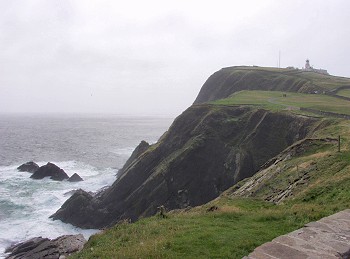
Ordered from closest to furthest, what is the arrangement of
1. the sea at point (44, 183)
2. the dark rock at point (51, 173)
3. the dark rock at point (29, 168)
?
the sea at point (44, 183) < the dark rock at point (51, 173) < the dark rock at point (29, 168)

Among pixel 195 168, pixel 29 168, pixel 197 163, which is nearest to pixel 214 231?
pixel 195 168

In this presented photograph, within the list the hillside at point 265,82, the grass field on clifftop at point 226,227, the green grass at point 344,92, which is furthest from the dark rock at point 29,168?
the green grass at point 344,92

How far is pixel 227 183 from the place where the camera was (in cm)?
4709

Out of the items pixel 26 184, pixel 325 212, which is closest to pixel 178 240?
pixel 325 212

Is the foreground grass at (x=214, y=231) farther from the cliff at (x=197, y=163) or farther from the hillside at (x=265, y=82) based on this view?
the hillside at (x=265, y=82)

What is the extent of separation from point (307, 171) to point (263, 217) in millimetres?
10415

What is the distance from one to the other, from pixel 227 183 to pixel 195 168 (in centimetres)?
541

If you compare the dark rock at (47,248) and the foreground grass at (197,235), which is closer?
the foreground grass at (197,235)

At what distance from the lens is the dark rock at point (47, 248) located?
89.8ft

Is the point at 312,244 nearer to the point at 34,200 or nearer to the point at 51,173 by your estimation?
the point at 34,200

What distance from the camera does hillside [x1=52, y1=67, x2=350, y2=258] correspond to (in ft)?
41.9

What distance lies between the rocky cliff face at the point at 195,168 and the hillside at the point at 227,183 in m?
0.14

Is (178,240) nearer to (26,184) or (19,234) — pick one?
(19,234)

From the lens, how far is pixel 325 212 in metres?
13.9
